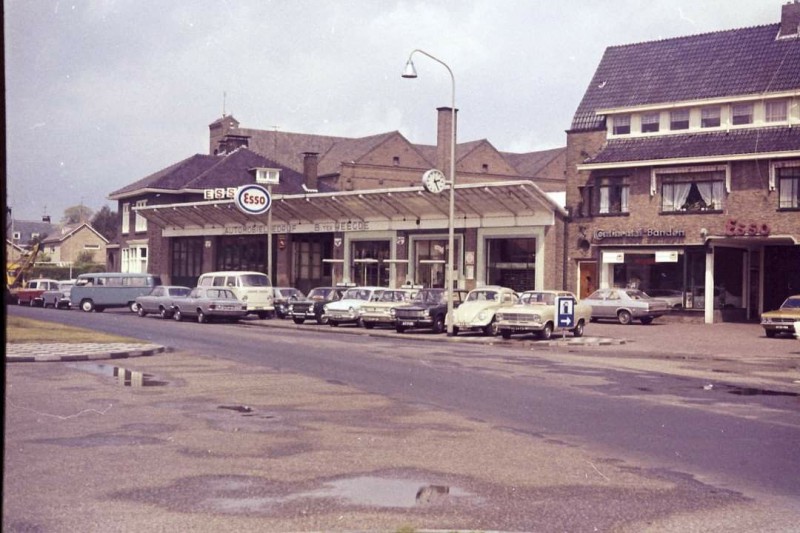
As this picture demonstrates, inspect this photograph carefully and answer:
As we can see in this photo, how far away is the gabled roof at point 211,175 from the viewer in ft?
212

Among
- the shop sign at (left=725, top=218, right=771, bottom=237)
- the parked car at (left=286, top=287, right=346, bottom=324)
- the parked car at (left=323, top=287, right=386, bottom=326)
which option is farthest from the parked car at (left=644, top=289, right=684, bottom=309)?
the parked car at (left=286, top=287, right=346, bottom=324)

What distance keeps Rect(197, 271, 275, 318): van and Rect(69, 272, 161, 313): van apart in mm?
8639

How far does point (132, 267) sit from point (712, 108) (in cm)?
4463

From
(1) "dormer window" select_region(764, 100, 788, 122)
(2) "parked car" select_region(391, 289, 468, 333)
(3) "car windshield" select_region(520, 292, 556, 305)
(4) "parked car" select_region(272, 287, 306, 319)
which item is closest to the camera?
(3) "car windshield" select_region(520, 292, 556, 305)

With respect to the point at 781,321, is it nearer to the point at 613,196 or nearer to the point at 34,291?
the point at 613,196

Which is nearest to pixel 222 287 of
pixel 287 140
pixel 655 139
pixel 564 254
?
pixel 564 254

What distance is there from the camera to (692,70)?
140 ft

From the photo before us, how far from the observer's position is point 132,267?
69438 mm

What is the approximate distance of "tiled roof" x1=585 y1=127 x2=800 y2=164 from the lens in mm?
37978

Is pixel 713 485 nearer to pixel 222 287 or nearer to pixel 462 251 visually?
pixel 222 287

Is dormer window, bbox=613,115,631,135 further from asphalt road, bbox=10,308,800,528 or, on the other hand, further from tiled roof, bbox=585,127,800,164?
asphalt road, bbox=10,308,800,528

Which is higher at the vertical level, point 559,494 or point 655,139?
point 655,139

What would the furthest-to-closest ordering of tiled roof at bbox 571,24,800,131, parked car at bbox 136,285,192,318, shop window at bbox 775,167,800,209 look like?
parked car at bbox 136,285,192,318 → tiled roof at bbox 571,24,800,131 → shop window at bbox 775,167,800,209

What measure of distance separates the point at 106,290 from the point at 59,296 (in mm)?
4630
